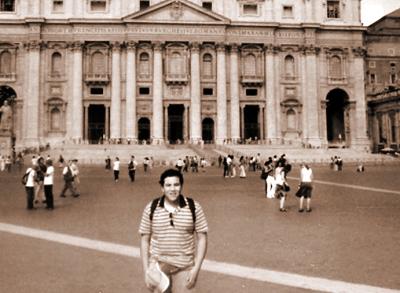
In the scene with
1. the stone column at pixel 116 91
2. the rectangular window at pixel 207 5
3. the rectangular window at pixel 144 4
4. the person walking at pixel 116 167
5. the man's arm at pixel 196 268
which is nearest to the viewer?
the man's arm at pixel 196 268

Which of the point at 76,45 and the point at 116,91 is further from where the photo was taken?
the point at 116,91

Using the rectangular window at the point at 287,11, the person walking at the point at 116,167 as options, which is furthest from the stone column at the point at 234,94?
the person walking at the point at 116,167

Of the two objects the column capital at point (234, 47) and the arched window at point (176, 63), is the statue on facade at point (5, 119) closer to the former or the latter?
the arched window at point (176, 63)

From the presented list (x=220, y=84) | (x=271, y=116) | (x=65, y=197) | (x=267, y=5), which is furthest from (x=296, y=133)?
(x=65, y=197)

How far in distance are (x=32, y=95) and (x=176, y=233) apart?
4837 cm

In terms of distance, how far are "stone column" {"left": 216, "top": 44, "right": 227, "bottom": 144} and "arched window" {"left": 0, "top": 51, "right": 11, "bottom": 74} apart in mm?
22660

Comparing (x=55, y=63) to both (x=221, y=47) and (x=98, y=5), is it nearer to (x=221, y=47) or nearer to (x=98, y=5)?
(x=98, y=5)

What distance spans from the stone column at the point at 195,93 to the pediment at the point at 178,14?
9.91ft

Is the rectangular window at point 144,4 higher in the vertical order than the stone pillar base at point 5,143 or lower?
higher

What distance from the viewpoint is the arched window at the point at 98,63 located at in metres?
50.3

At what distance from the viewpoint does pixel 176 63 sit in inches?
2003

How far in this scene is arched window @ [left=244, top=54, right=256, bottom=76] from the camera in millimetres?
52062

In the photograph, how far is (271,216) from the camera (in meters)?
12.0

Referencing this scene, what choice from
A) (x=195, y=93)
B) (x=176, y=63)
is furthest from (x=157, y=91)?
(x=195, y=93)
